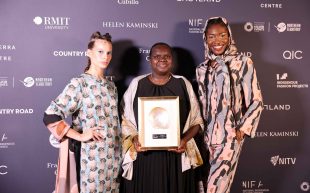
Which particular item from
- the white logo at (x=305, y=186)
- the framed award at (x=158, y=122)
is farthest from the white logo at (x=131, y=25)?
the white logo at (x=305, y=186)

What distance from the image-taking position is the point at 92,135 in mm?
2076

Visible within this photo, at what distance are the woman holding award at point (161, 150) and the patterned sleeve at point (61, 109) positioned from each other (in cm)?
39

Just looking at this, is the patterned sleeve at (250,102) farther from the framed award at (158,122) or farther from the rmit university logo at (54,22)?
the rmit university logo at (54,22)

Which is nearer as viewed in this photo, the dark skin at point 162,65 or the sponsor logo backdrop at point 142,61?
the dark skin at point 162,65


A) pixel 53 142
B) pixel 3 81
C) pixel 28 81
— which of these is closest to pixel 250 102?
pixel 53 142

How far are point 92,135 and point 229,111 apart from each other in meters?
0.90

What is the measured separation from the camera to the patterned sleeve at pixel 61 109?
2066 mm

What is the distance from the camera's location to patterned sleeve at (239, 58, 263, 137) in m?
2.14

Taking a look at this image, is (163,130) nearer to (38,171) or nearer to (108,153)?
(108,153)

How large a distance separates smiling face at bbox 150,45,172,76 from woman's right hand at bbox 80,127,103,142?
1.83 ft

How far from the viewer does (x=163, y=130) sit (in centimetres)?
211

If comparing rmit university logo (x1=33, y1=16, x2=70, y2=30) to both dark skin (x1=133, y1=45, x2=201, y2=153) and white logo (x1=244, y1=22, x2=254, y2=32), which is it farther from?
white logo (x1=244, y1=22, x2=254, y2=32)

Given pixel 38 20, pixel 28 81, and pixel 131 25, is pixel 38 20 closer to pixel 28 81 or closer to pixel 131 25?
pixel 28 81

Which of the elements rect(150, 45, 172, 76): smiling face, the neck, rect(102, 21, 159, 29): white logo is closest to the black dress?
rect(150, 45, 172, 76): smiling face
